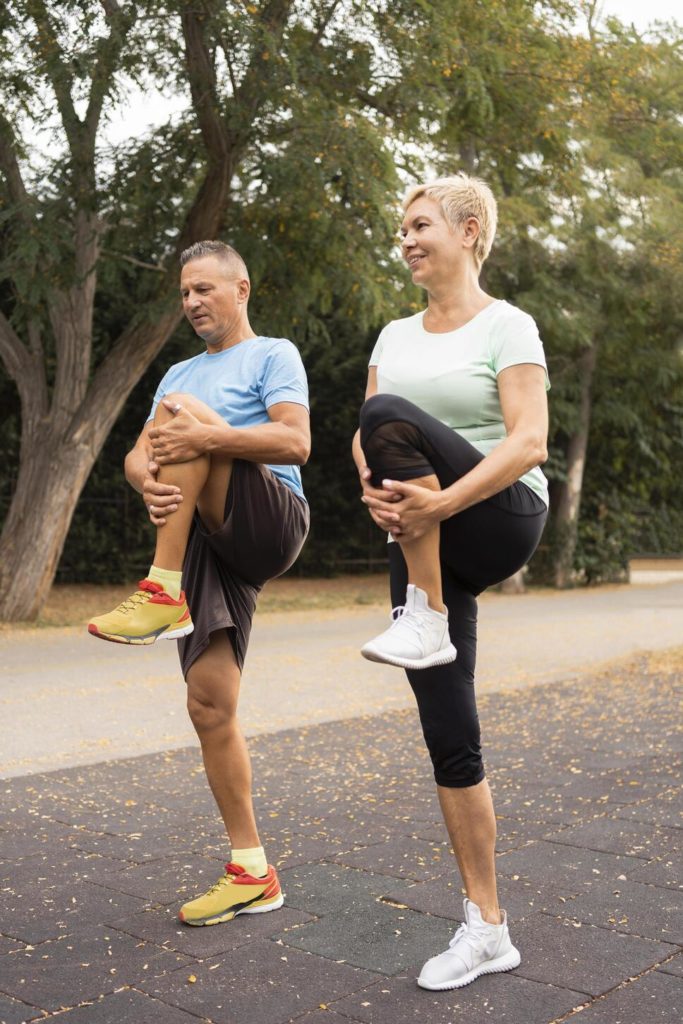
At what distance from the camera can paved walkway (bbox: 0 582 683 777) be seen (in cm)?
640

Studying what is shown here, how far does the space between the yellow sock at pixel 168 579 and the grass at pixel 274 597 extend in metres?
8.44

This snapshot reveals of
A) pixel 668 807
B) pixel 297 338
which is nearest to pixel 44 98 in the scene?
pixel 297 338

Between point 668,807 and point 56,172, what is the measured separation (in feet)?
26.3

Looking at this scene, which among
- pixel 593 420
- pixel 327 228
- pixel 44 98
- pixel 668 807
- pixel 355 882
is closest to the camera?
pixel 355 882

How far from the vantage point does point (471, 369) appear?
2980mm

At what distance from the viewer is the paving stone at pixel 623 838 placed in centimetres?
418

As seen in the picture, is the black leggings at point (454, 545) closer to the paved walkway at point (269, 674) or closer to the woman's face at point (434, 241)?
the woman's face at point (434, 241)

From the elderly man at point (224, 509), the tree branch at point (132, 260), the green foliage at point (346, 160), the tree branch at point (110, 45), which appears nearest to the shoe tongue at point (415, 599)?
the elderly man at point (224, 509)

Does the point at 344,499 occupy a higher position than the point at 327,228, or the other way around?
the point at 327,228

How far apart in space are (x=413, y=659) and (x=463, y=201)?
47.3 inches

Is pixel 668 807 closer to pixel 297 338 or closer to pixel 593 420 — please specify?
pixel 297 338

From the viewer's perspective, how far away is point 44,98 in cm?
979

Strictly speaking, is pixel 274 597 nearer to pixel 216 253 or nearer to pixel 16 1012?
pixel 216 253

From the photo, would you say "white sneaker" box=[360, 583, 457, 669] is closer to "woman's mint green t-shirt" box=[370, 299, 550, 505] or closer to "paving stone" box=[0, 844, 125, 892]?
"woman's mint green t-shirt" box=[370, 299, 550, 505]
